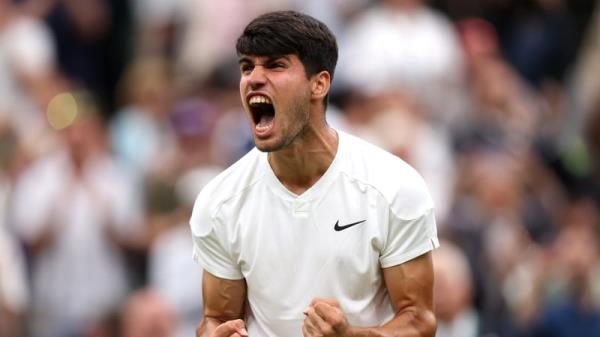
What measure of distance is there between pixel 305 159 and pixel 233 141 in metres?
5.11

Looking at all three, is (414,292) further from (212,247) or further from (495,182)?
(495,182)

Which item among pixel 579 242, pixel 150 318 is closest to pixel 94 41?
pixel 150 318

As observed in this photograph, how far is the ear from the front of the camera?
653 cm

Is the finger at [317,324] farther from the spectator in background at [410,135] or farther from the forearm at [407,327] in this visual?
the spectator in background at [410,135]

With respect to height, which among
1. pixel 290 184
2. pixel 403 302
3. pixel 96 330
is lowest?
pixel 96 330

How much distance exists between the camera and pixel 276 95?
6.39 meters

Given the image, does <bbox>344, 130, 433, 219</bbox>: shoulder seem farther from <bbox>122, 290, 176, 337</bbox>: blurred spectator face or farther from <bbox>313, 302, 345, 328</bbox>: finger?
<bbox>122, 290, 176, 337</bbox>: blurred spectator face

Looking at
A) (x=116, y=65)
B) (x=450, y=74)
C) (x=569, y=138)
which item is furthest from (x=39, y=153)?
(x=569, y=138)

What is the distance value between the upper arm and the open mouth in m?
0.78

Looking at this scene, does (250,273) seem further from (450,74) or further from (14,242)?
(450,74)

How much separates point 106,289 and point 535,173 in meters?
3.66

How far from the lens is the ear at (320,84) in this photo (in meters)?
6.53

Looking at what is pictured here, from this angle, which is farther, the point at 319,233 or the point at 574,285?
the point at 574,285

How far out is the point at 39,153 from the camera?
1191 cm
